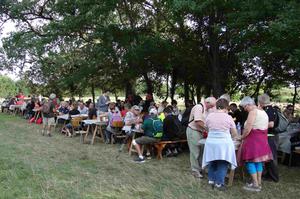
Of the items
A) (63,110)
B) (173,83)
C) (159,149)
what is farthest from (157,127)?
(173,83)

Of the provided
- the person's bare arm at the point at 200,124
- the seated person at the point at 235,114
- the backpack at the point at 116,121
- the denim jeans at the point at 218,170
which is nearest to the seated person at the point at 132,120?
the backpack at the point at 116,121

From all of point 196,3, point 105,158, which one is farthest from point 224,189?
point 196,3

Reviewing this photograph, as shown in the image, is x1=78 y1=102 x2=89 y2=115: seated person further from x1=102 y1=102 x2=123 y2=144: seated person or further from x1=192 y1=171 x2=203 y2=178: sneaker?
x1=192 y1=171 x2=203 y2=178: sneaker

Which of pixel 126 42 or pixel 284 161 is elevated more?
pixel 126 42

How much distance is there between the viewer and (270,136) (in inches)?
269

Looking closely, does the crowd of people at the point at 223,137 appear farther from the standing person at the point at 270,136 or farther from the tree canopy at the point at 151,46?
the tree canopy at the point at 151,46

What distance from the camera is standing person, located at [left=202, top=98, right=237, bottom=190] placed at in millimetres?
5918

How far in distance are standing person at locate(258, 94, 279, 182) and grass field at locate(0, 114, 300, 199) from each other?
0.78ft

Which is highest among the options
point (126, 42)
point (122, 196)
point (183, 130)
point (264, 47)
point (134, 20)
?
point (134, 20)

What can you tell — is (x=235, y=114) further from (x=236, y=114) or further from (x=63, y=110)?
(x=63, y=110)

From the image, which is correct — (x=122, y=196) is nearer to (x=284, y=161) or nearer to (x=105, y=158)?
(x=105, y=158)

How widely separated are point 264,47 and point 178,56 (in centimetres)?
710

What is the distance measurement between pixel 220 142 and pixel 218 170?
0.53 meters

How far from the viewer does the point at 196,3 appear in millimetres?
9383
